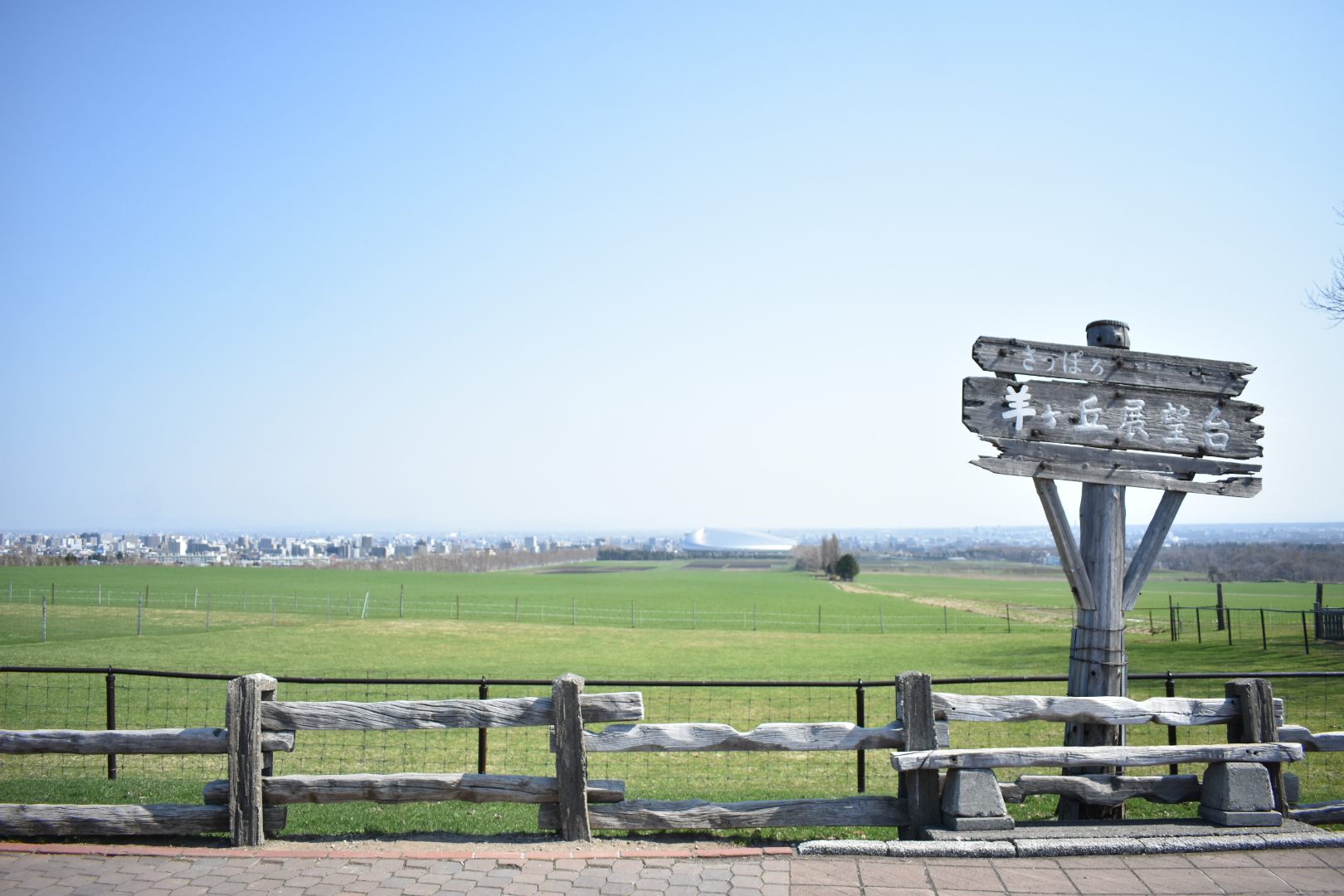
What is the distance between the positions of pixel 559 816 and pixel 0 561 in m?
80.0

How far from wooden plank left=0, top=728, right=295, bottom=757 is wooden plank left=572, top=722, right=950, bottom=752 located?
6.64 feet

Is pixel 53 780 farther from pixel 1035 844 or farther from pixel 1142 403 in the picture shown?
pixel 1142 403

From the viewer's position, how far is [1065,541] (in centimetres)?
679

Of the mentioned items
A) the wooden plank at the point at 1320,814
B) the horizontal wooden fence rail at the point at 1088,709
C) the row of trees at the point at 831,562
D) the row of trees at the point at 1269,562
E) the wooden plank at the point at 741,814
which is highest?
the horizontal wooden fence rail at the point at 1088,709

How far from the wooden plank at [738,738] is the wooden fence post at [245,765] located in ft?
6.67

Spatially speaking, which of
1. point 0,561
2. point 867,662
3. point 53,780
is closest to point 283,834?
point 53,780

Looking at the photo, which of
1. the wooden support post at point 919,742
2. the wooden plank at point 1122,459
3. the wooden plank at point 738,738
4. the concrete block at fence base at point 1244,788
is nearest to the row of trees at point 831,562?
the wooden plank at point 1122,459

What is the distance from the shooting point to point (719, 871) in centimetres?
520

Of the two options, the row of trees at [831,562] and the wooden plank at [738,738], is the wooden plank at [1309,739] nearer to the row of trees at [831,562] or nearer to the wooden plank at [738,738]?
the wooden plank at [738,738]

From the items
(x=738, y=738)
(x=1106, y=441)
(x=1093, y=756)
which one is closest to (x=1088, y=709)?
(x=1093, y=756)

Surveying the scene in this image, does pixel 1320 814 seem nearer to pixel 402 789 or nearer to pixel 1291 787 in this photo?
pixel 1291 787

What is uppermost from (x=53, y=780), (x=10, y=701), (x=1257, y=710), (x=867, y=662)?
(x=1257, y=710)

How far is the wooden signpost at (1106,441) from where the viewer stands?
270 inches

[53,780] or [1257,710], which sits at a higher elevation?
[1257,710]
